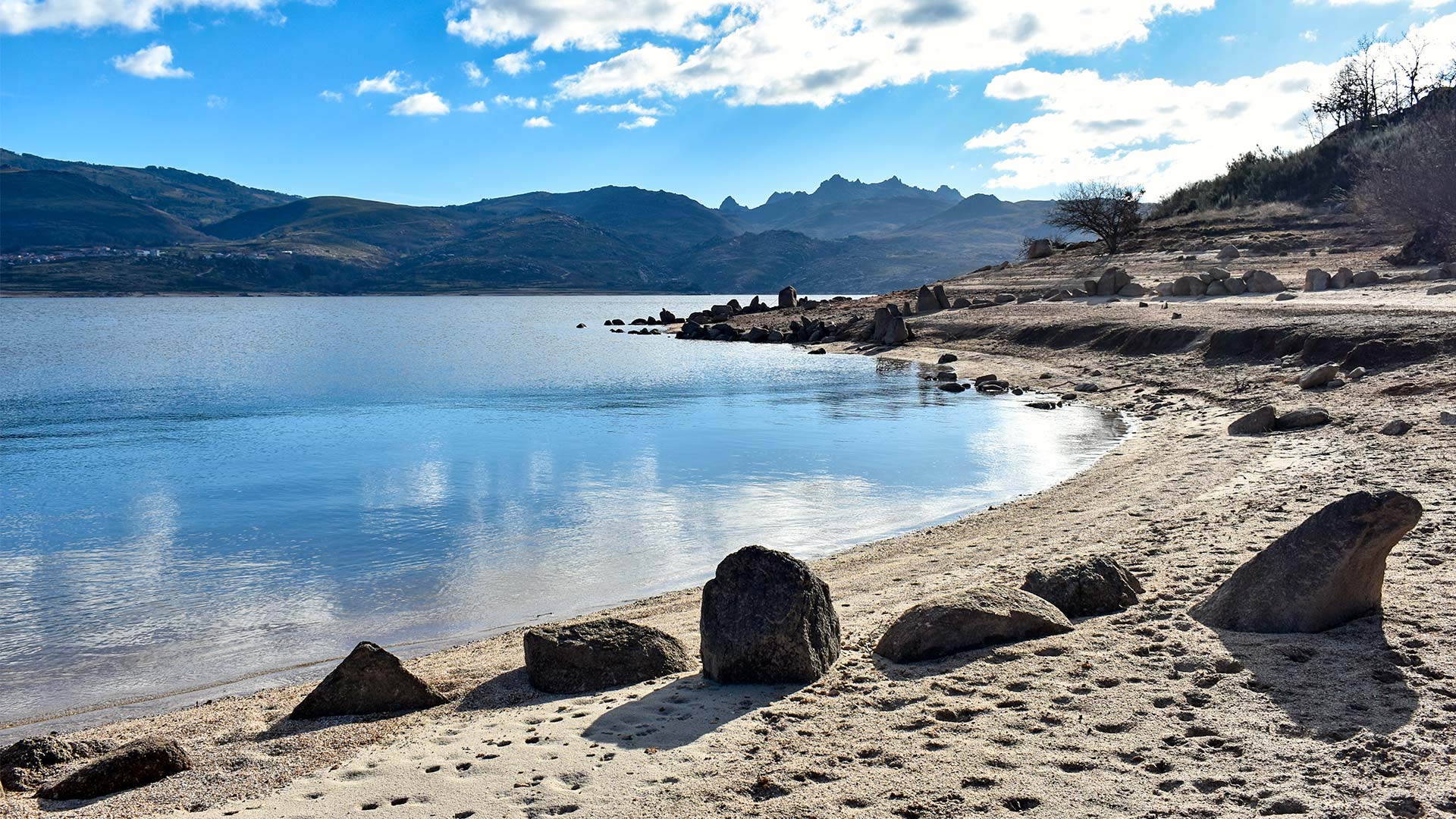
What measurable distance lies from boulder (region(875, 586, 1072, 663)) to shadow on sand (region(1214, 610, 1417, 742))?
1.16 meters

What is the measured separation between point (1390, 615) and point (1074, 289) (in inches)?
1537

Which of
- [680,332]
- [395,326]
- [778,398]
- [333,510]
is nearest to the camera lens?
[333,510]

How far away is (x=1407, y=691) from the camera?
198 inches

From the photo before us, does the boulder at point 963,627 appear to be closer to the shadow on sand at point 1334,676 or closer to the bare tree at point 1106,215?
the shadow on sand at point 1334,676

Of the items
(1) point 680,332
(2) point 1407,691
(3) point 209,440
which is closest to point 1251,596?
(2) point 1407,691

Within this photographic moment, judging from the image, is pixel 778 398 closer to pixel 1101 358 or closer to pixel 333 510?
pixel 1101 358

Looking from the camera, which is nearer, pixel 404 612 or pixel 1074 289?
pixel 404 612

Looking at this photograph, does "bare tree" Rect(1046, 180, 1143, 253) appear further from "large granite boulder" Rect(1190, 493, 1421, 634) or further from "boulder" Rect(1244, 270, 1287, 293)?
"large granite boulder" Rect(1190, 493, 1421, 634)

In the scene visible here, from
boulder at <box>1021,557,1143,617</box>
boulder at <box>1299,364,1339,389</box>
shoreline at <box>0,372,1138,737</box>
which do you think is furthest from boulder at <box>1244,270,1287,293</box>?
boulder at <box>1021,557,1143,617</box>

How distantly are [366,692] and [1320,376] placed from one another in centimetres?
1877

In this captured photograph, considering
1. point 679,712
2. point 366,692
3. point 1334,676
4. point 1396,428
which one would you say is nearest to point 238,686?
point 366,692

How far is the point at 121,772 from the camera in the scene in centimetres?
542

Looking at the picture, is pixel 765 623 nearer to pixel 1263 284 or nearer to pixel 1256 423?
pixel 1256 423

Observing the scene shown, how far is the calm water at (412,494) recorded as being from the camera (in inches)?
372
